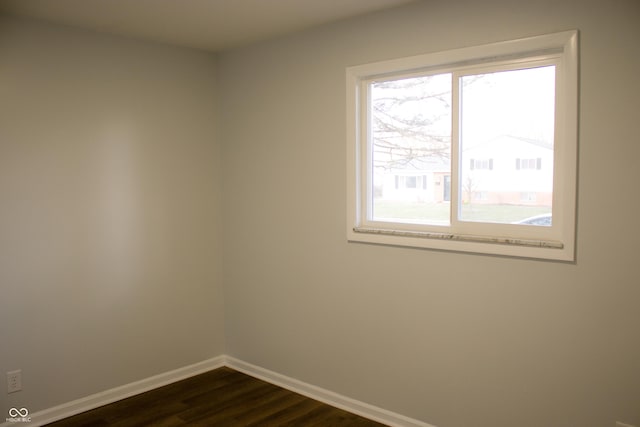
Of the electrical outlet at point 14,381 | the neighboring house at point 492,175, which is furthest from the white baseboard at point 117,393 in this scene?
the neighboring house at point 492,175

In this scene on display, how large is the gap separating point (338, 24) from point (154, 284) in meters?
2.28

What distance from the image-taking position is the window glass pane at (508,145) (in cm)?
271

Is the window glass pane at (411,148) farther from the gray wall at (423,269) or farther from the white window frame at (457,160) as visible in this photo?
the gray wall at (423,269)

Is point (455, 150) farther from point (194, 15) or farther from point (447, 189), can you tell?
point (194, 15)

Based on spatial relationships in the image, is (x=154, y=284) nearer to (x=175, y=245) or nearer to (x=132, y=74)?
(x=175, y=245)

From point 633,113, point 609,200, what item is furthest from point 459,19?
point 609,200

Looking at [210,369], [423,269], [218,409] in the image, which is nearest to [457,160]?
[423,269]

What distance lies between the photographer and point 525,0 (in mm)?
2662

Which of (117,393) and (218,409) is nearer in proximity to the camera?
(218,409)

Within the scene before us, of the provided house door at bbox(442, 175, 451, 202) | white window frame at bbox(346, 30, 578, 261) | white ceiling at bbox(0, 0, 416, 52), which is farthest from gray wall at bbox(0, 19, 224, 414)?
house door at bbox(442, 175, 451, 202)

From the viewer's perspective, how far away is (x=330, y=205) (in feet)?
11.9

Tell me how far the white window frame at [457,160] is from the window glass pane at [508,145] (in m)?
0.05

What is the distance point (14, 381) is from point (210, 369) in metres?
1.46

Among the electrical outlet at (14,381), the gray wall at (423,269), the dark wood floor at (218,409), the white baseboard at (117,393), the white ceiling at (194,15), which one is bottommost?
the dark wood floor at (218,409)
